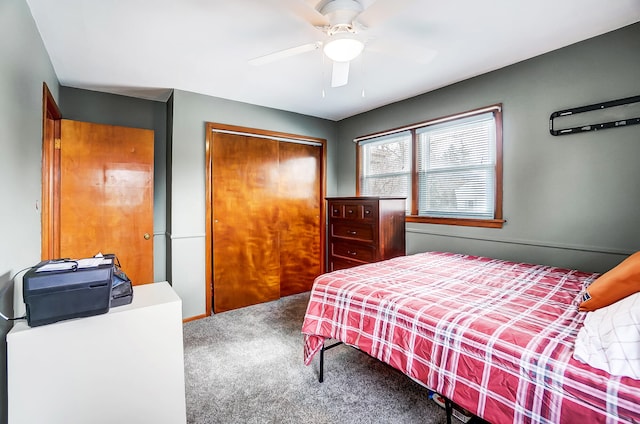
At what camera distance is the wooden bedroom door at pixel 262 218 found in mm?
3418

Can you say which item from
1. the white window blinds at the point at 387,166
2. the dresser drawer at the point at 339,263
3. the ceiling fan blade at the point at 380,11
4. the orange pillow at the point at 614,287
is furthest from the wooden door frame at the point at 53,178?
the orange pillow at the point at 614,287

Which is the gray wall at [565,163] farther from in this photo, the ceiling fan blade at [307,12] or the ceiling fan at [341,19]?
the ceiling fan blade at [307,12]

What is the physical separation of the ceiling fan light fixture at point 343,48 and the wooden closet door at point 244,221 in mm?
2008

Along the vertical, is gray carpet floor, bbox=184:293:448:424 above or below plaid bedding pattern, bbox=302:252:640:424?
below

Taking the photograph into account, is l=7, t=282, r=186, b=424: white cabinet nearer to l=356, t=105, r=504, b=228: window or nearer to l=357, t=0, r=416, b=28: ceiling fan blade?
l=357, t=0, r=416, b=28: ceiling fan blade

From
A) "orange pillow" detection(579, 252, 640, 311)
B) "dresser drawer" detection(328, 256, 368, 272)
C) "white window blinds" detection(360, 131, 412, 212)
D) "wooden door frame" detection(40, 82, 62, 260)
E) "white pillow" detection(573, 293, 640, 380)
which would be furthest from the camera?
"white window blinds" detection(360, 131, 412, 212)

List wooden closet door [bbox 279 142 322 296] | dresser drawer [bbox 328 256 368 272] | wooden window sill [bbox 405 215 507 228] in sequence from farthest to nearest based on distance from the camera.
Result: wooden closet door [bbox 279 142 322 296] → dresser drawer [bbox 328 256 368 272] → wooden window sill [bbox 405 215 507 228]

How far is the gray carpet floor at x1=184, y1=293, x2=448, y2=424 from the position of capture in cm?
173

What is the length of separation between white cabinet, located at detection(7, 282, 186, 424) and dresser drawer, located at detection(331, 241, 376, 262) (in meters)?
2.09

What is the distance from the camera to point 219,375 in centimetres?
215

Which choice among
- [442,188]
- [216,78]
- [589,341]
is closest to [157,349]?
[589,341]

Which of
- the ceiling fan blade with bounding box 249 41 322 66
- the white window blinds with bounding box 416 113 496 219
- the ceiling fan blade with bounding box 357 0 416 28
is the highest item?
the ceiling fan blade with bounding box 357 0 416 28

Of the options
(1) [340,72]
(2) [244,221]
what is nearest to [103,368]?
(1) [340,72]

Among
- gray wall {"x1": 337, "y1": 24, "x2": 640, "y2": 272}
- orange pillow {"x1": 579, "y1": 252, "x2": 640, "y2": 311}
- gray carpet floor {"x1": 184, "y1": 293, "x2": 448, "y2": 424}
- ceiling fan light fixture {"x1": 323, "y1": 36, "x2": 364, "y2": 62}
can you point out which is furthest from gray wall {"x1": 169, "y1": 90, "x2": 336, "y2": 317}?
orange pillow {"x1": 579, "y1": 252, "x2": 640, "y2": 311}
